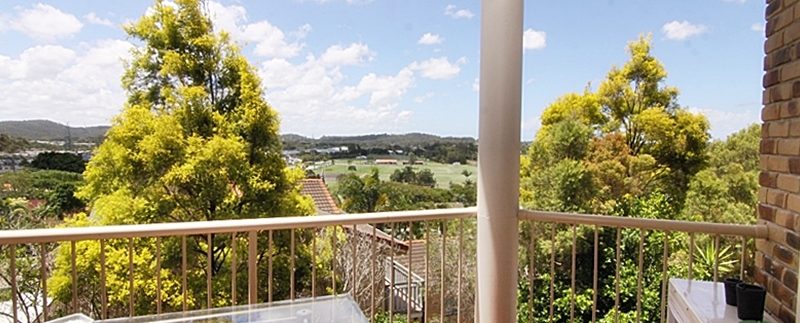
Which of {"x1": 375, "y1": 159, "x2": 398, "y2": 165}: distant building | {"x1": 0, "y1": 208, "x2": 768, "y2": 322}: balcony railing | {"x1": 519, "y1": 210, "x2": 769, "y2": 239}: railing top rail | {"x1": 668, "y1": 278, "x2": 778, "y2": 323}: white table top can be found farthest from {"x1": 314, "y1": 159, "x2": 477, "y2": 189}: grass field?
{"x1": 668, "y1": 278, "x2": 778, "y2": 323}: white table top

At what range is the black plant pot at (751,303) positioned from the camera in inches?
51.5

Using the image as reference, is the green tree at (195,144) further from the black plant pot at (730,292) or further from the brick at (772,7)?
the brick at (772,7)

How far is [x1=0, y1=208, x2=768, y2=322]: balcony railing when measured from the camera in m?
2.03

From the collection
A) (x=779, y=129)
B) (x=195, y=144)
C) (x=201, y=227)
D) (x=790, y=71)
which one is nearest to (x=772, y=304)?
(x=779, y=129)

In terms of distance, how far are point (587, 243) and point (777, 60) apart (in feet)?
9.26

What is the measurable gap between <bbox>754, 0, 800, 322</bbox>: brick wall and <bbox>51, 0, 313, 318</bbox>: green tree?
3302mm

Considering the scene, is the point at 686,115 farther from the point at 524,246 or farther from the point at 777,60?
the point at 777,60

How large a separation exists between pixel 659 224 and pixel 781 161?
1.91 ft

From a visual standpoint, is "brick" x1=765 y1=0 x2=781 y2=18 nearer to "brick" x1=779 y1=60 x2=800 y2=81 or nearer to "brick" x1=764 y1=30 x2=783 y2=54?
"brick" x1=764 y1=30 x2=783 y2=54

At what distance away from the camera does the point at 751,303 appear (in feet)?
4.32

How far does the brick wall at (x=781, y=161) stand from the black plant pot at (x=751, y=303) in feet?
0.91

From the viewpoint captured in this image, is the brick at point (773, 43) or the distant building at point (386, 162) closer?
the brick at point (773, 43)

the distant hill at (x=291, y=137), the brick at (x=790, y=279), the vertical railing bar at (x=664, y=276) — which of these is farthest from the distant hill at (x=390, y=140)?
the brick at (x=790, y=279)

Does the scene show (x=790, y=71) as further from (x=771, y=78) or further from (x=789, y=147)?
(x=789, y=147)
